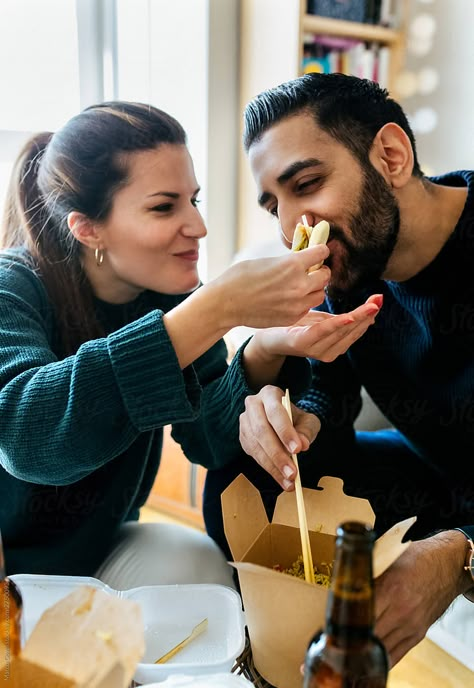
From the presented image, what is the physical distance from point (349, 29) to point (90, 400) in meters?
2.19

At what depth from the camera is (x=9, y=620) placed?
0.55 meters

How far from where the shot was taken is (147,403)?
78 centimetres

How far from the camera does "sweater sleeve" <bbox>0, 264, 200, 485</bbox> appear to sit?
77cm

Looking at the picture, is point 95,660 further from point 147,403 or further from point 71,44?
point 71,44

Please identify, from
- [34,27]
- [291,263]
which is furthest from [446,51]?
[291,263]

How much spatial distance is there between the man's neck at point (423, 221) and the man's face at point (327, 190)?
0.05 metres

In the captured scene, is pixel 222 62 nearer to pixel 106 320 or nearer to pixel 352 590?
pixel 106 320

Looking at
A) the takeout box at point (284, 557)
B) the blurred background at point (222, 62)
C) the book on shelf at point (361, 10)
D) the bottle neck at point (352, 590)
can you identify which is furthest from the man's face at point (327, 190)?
the book on shelf at point (361, 10)

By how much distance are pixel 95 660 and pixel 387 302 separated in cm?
103

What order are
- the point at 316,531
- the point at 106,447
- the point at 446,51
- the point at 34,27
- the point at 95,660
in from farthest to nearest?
the point at 446,51, the point at 34,27, the point at 106,447, the point at 316,531, the point at 95,660

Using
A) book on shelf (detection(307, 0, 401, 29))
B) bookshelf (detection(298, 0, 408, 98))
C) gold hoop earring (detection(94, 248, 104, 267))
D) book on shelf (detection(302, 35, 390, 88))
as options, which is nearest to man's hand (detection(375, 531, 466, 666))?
gold hoop earring (detection(94, 248, 104, 267))

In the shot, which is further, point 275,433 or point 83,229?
point 83,229

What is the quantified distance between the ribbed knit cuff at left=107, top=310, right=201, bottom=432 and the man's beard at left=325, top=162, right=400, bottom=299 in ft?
1.70

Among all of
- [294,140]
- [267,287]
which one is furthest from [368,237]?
[267,287]
